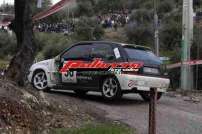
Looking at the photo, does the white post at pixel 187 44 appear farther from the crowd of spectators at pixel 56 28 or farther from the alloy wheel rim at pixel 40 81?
the crowd of spectators at pixel 56 28

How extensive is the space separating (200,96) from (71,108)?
8309mm

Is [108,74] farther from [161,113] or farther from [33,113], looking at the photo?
[33,113]

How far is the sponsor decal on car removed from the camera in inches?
604

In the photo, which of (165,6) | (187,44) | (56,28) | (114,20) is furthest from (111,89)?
(165,6)

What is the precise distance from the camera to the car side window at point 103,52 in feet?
51.8

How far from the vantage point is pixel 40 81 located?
17.5m

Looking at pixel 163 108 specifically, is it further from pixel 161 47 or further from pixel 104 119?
pixel 161 47

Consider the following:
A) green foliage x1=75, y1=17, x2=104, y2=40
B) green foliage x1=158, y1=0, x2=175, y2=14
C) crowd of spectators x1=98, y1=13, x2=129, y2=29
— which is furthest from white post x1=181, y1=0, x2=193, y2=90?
green foliage x1=158, y1=0, x2=175, y2=14

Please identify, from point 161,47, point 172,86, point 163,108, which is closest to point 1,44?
point 161,47

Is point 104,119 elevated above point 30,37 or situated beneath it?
situated beneath

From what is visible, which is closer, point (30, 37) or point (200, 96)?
point (30, 37)

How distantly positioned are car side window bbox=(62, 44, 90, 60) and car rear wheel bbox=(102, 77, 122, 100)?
0.96 meters

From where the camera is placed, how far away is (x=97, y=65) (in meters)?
15.9

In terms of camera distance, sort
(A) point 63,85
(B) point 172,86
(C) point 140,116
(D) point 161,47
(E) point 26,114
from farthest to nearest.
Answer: (D) point 161,47, (B) point 172,86, (A) point 63,85, (C) point 140,116, (E) point 26,114
